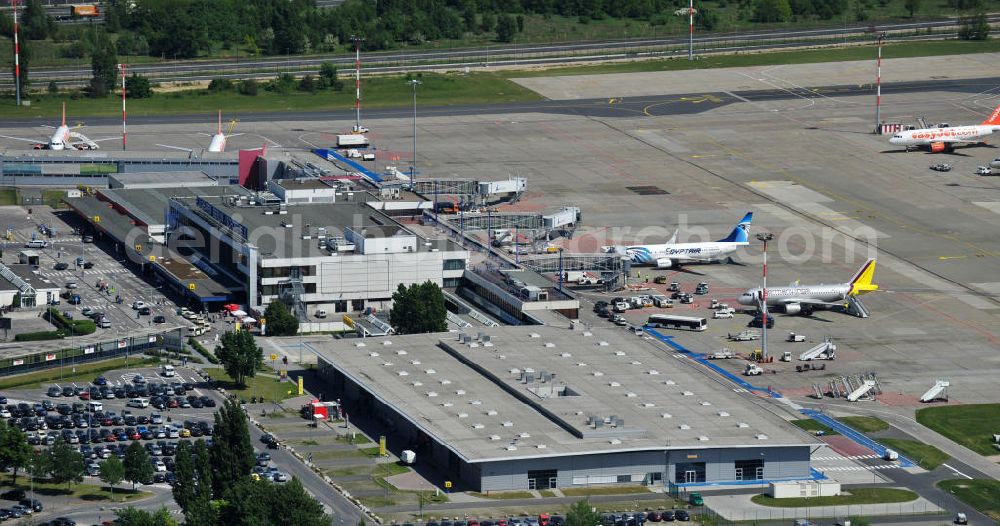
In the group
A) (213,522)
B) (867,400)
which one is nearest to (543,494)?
(213,522)

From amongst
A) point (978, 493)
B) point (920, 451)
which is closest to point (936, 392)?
point (920, 451)

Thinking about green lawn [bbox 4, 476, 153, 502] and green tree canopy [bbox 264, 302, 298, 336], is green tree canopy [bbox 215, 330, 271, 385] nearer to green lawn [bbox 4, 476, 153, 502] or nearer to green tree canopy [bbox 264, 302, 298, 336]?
green tree canopy [bbox 264, 302, 298, 336]

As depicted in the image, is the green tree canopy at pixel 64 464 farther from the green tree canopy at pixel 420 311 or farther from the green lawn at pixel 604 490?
the green tree canopy at pixel 420 311

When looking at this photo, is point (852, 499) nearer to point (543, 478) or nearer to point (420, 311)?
point (543, 478)

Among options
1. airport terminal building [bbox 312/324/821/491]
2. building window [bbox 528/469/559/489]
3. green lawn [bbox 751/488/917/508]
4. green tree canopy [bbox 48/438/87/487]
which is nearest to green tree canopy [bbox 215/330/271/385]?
airport terminal building [bbox 312/324/821/491]

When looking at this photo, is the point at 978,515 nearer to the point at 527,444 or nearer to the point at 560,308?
the point at 527,444

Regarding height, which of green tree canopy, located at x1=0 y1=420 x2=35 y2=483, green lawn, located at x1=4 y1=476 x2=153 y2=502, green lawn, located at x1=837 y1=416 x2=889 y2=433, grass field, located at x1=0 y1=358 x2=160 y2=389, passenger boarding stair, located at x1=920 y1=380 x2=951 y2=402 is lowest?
green lawn, located at x1=4 y1=476 x2=153 y2=502
